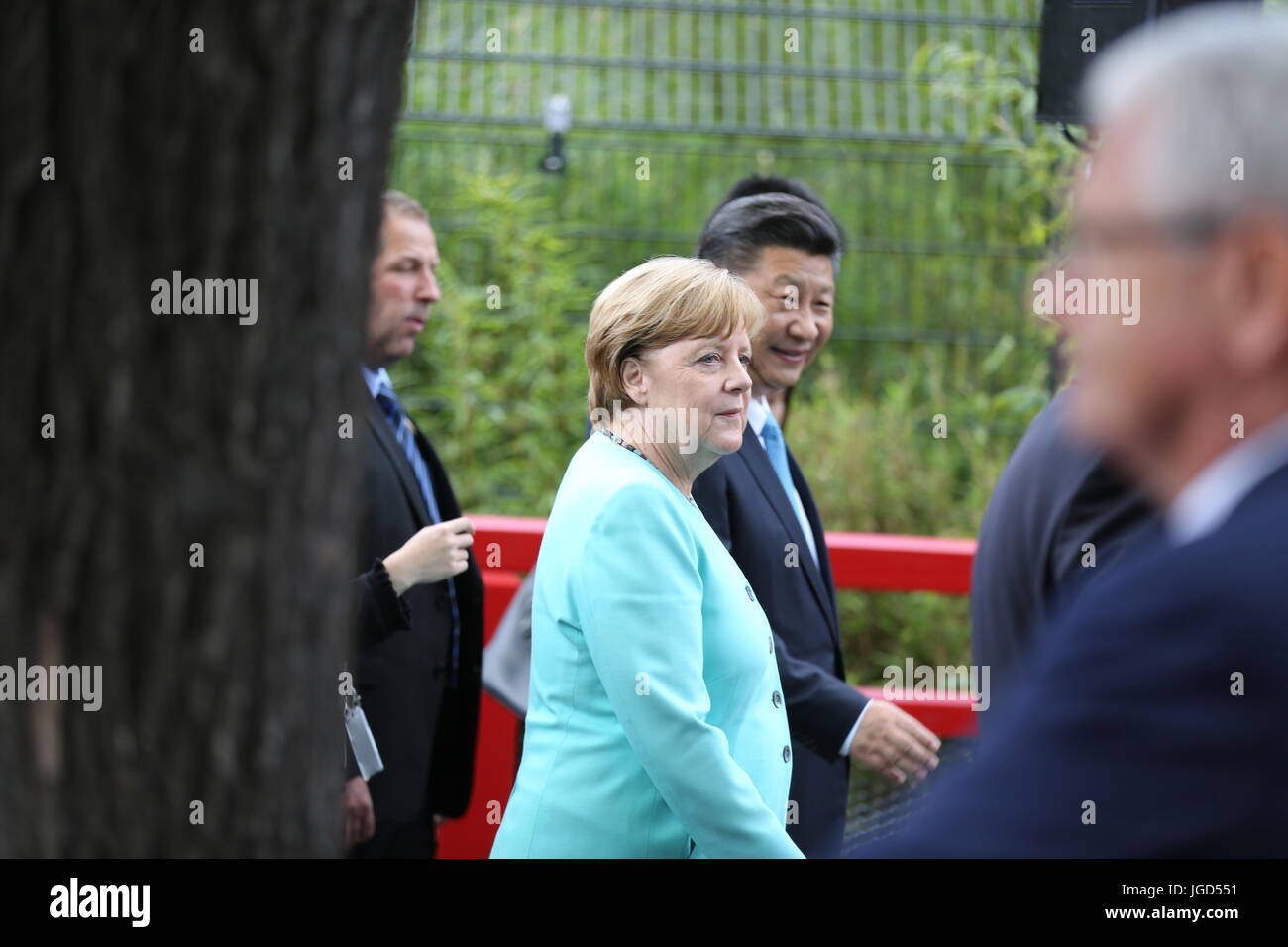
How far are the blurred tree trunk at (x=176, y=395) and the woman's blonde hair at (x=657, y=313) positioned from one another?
1.20 meters

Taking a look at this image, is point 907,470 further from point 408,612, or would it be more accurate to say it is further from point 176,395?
point 176,395

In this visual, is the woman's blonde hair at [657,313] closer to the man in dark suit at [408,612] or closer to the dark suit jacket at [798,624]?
the dark suit jacket at [798,624]

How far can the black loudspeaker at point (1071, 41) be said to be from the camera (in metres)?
3.63

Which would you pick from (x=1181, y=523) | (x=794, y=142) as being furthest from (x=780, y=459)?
(x=794, y=142)

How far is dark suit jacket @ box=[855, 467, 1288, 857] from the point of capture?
3.56ft

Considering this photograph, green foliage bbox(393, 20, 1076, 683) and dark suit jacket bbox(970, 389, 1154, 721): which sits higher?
green foliage bbox(393, 20, 1076, 683)

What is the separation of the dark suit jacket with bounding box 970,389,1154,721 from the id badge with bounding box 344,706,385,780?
50.8 inches

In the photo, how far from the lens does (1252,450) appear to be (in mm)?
1161

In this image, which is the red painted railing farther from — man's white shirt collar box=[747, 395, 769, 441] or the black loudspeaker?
the black loudspeaker

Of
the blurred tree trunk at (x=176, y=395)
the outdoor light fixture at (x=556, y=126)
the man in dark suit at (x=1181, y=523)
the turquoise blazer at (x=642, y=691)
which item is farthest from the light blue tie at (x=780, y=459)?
the outdoor light fixture at (x=556, y=126)

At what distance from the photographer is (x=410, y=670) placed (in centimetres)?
345

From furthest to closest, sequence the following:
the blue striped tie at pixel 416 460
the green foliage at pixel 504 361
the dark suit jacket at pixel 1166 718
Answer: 1. the green foliage at pixel 504 361
2. the blue striped tie at pixel 416 460
3. the dark suit jacket at pixel 1166 718

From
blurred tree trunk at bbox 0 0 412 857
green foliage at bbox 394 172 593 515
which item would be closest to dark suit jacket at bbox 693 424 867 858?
blurred tree trunk at bbox 0 0 412 857

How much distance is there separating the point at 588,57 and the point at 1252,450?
7.13 m
